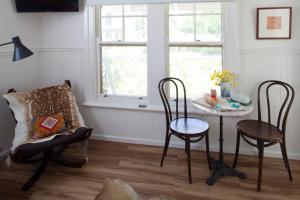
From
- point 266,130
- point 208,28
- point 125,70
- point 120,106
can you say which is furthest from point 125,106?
point 266,130

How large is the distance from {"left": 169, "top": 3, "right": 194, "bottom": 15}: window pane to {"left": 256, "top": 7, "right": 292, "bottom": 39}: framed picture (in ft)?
2.28

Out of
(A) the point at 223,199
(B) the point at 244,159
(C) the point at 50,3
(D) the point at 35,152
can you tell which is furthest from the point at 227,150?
(C) the point at 50,3

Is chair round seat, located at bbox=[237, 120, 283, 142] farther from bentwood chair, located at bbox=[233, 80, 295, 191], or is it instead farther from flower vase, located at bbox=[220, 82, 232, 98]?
flower vase, located at bbox=[220, 82, 232, 98]

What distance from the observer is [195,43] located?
2816mm

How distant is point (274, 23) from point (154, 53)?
1275mm

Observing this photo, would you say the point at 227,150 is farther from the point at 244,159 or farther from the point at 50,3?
the point at 50,3

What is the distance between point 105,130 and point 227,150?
4.95 ft

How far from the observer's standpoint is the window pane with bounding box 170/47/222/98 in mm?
2832

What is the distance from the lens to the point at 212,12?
2.74 metres

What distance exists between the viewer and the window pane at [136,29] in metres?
2.96

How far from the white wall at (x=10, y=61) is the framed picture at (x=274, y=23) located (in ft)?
8.48

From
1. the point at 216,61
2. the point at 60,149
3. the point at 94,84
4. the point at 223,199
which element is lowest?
the point at 223,199

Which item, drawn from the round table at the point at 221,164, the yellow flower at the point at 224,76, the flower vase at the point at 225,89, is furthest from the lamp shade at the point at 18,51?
the flower vase at the point at 225,89

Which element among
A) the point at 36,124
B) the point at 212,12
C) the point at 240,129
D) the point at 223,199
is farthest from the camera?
the point at 212,12
